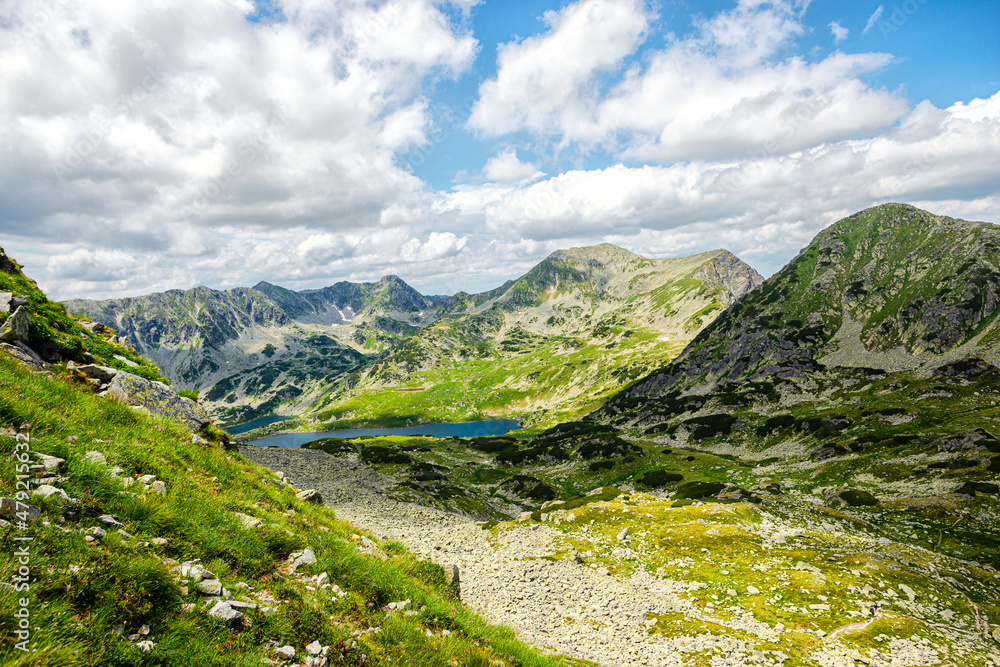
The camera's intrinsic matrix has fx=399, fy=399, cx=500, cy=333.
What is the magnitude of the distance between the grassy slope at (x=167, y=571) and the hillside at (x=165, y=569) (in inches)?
1.0

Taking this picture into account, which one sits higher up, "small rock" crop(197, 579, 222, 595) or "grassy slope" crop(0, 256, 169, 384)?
"grassy slope" crop(0, 256, 169, 384)

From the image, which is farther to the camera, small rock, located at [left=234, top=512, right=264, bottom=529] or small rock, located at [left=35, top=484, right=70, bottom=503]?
small rock, located at [left=234, top=512, right=264, bottom=529]

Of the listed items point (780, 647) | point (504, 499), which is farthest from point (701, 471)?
point (780, 647)

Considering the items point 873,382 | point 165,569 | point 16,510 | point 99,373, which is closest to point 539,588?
point 165,569

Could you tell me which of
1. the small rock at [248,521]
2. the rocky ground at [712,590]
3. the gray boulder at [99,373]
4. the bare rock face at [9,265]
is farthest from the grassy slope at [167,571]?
the bare rock face at [9,265]

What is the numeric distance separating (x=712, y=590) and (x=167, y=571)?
35.9 m

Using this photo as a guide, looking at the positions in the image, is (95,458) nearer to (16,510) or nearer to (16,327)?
(16,510)

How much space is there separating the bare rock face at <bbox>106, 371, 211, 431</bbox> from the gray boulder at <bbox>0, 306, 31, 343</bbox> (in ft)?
10.8

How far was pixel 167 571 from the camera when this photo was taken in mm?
6355

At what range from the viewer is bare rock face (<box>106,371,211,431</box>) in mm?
15922

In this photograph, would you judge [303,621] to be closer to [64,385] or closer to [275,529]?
[275,529]

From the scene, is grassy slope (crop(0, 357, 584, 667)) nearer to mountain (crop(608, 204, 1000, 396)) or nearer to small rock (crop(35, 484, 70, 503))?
small rock (crop(35, 484, 70, 503))

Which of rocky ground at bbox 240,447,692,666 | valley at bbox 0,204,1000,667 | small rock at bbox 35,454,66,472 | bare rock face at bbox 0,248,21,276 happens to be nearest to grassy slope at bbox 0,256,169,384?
valley at bbox 0,204,1000,667

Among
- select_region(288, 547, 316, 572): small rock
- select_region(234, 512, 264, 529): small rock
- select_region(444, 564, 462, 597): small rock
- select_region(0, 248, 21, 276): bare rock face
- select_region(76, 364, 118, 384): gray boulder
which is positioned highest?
select_region(0, 248, 21, 276): bare rock face
